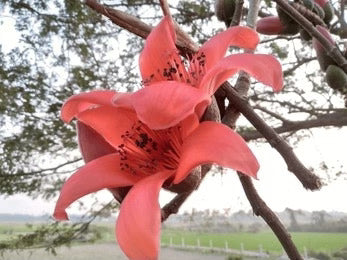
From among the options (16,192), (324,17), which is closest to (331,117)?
(324,17)

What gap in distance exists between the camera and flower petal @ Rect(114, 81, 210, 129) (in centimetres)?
18

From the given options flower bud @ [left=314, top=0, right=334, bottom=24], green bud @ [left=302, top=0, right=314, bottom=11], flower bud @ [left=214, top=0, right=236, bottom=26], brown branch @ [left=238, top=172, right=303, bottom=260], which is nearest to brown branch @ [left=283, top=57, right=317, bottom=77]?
flower bud @ [left=314, top=0, right=334, bottom=24]

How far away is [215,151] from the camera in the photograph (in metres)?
0.20

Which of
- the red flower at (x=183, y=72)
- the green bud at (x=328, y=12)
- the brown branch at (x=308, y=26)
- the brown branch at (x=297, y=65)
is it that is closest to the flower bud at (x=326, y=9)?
the green bud at (x=328, y=12)

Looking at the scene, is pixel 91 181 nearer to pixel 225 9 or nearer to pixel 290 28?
pixel 225 9

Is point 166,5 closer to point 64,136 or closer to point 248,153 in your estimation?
point 248,153

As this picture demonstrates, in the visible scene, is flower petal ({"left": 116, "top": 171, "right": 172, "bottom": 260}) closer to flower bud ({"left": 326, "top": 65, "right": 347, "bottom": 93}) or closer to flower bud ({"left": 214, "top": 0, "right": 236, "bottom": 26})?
flower bud ({"left": 214, "top": 0, "right": 236, "bottom": 26})

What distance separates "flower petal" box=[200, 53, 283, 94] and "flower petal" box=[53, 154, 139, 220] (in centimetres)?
6

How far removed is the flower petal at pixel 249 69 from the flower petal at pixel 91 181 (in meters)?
0.06

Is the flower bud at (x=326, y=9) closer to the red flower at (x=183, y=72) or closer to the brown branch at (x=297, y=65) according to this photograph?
the red flower at (x=183, y=72)

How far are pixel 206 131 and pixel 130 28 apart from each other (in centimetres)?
7

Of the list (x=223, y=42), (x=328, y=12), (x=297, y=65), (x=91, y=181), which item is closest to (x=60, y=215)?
(x=91, y=181)

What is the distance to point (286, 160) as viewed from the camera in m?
0.20

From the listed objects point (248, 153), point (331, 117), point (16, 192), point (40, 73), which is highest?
point (40, 73)
